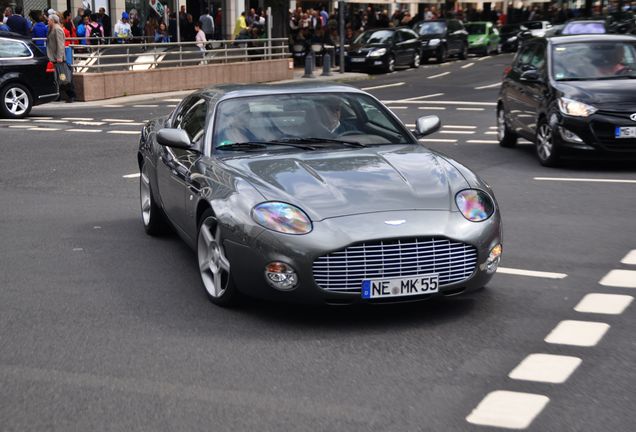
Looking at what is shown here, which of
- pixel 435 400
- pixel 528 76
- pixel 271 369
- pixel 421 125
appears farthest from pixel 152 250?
pixel 528 76

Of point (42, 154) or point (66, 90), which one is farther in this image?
point (66, 90)

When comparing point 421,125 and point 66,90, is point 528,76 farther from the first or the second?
point 66,90

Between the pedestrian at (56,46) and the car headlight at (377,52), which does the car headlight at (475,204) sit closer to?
the pedestrian at (56,46)

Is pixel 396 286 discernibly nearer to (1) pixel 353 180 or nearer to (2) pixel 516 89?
(1) pixel 353 180

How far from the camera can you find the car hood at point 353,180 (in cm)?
664

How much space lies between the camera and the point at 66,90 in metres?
25.4

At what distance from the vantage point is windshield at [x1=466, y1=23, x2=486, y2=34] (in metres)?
47.9

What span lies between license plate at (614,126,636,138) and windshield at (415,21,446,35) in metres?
29.8

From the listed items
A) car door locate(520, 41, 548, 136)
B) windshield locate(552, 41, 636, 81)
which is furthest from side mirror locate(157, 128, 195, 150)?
windshield locate(552, 41, 636, 81)

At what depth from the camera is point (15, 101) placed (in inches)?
850

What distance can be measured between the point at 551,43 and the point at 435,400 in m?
10.4

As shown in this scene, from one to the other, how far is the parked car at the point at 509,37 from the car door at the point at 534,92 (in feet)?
119

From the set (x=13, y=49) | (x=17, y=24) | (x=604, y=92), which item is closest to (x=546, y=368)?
(x=604, y=92)

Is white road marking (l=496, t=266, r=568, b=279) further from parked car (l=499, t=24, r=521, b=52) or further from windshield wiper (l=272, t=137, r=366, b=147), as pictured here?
parked car (l=499, t=24, r=521, b=52)
